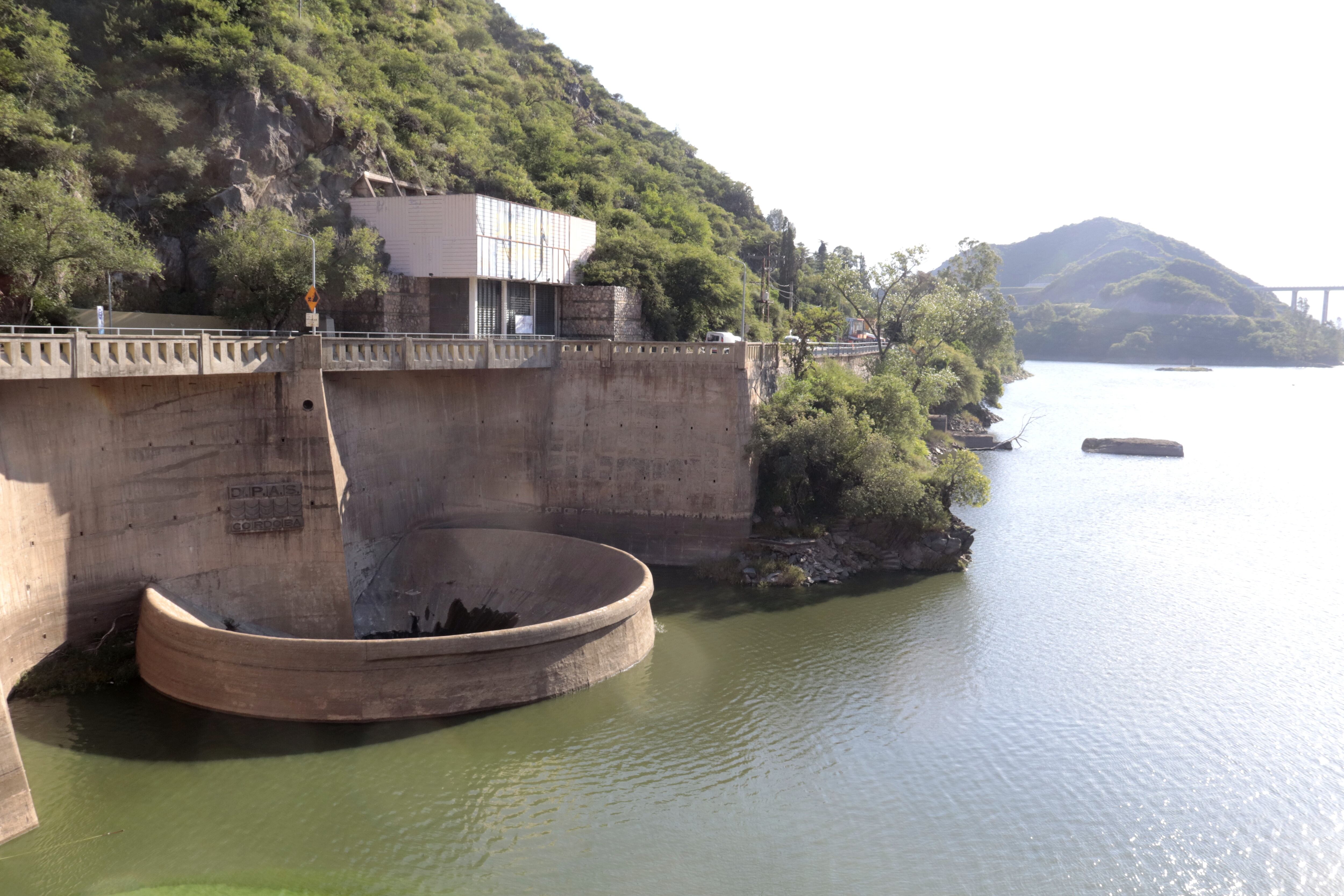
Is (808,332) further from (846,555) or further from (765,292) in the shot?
(846,555)

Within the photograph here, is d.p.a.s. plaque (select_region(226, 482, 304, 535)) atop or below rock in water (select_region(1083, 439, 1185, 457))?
atop

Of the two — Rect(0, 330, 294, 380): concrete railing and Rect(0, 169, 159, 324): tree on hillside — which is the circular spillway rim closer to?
Rect(0, 330, 294, 380): concrete railing

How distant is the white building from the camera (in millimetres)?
41250

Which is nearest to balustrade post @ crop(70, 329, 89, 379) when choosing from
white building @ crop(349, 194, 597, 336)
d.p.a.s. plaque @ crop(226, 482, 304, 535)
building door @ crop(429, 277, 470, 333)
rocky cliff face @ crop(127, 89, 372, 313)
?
d.p.a.s. plaque @ crop(226, 482, 304, 535)

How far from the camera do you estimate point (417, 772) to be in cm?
2114

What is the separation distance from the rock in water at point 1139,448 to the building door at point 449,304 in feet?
185

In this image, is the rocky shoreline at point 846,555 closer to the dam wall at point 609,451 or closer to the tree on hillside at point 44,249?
the dam wall at point 609,451

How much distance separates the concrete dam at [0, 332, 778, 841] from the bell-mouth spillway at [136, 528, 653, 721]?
3.4 inches

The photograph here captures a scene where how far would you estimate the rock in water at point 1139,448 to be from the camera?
7400 centimetres

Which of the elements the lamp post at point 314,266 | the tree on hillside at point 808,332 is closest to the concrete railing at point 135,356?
the lamp post at point 314,266

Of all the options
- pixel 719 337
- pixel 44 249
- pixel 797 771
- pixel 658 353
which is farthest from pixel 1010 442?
pixel 44 249

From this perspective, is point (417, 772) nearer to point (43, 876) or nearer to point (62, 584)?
point (43, 876)

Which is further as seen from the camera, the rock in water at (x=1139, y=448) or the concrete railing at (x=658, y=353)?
the rock in water at (x=1139, y=448)

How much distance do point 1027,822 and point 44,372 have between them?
2502 cm
